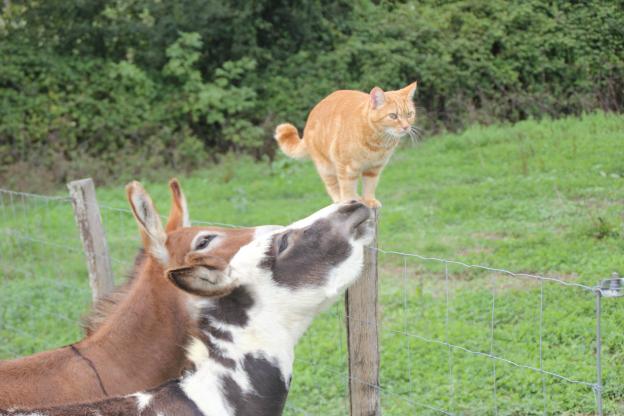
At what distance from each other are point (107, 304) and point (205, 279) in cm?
106

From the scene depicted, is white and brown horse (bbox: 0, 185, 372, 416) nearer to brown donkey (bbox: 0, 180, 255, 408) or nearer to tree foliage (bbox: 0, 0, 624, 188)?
brown donkey (bbox: 0, 180, 255, 408)

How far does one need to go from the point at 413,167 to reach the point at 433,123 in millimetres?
3356

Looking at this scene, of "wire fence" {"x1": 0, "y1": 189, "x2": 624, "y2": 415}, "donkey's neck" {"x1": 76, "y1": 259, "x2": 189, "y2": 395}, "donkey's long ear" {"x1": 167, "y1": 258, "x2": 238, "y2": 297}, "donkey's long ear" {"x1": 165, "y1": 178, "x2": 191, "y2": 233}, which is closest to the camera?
"donkey's long ear" {"x1": 167, "y1": 258, "x2": 238, "y2": 297}

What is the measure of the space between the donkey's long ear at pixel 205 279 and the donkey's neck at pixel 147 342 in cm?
52

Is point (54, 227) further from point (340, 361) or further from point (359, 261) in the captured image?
point (359, 261)

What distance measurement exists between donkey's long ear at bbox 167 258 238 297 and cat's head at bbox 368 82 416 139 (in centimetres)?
238

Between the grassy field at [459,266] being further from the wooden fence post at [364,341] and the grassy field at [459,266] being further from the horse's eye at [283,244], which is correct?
the horse's eye at [283,244]

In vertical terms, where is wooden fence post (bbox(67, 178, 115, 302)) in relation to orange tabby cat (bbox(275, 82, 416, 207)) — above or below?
below

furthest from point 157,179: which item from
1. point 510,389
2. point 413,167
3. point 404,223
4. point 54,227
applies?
point 510,389

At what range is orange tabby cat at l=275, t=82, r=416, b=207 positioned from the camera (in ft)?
16.0

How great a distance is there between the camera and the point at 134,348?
3.60m

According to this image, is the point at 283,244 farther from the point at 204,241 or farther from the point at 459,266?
the point at 459,266

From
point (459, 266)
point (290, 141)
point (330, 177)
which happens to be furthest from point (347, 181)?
point (459, 266)

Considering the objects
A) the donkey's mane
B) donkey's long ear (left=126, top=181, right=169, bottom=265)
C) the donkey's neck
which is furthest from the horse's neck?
the donkey's mane
